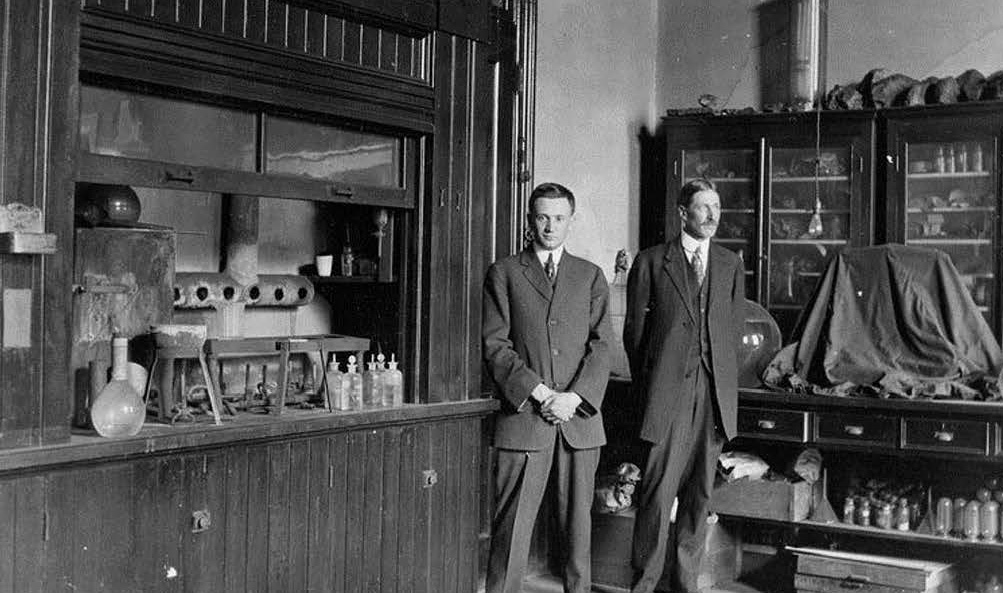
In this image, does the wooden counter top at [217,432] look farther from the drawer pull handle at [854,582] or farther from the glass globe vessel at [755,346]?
the drawer pull handle at [854,582]

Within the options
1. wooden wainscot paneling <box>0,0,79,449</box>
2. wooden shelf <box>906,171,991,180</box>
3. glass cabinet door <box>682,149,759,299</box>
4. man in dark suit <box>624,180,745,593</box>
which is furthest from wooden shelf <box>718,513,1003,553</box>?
wooden wainscot paneling <box>0,0,79,449</box>

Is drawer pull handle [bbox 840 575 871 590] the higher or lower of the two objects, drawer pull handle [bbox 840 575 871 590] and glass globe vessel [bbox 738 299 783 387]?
the lower

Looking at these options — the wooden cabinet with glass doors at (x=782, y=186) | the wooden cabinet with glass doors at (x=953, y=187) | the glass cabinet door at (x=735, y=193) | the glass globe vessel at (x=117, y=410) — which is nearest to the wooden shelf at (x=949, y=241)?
the wooden cabinet with glass doors at (x=953, y=187)

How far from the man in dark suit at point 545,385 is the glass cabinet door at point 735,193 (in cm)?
268

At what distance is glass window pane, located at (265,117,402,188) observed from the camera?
14.5ft

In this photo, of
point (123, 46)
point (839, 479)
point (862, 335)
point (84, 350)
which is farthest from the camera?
point (839, 479)

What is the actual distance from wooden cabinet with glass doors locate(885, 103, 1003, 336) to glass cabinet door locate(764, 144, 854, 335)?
0.30 meters

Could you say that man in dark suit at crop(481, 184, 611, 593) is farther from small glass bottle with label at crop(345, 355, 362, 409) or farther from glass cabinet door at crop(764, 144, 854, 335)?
glass cabinet door at crop(764, 144, 854, 335)

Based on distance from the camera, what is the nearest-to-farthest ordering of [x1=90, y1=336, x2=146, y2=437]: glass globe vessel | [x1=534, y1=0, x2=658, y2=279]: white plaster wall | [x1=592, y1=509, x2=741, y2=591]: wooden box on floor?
[x1=90, y1=336, x2=146, y2=437]: glass globe vessel → [x1=592, y1=509, x2=741, y2=591]: wooden box on floor → [x1=534, y1=0, x2=658, y2=279]: white plaster wall

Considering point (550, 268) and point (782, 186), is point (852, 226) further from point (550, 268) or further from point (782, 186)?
point (550, 268)

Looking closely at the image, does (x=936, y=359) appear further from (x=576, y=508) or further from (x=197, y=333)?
(x=197, y=333)

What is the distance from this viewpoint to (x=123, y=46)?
146 inches

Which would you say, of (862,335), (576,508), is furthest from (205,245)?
(862,335)

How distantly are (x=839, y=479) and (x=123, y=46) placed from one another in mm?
4185
